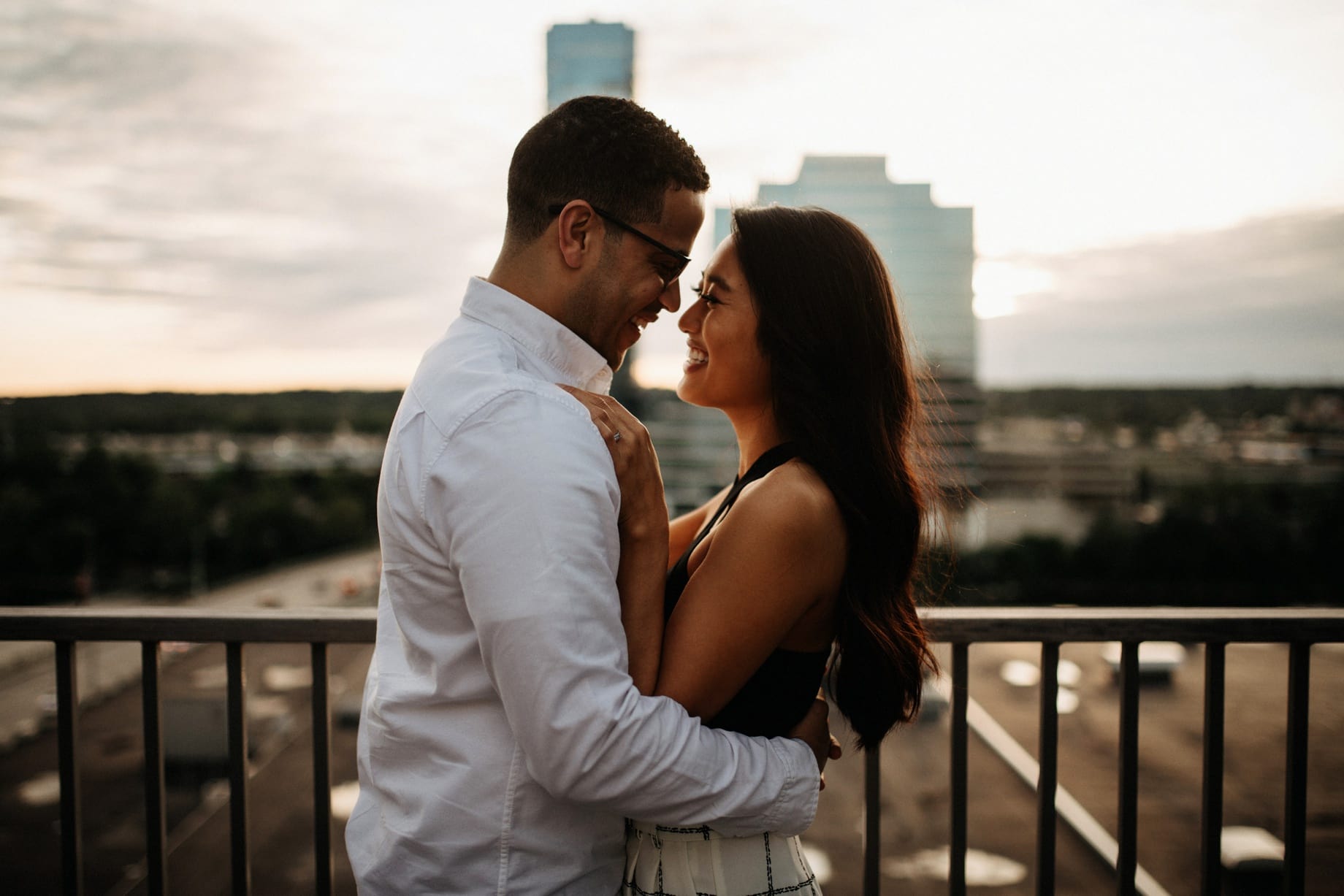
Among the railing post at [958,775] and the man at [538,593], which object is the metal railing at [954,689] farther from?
the man at [538,593]

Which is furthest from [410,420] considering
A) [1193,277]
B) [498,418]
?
[1193,277]

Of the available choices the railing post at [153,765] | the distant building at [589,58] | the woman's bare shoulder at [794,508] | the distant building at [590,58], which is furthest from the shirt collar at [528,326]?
the distant building at [589,58]

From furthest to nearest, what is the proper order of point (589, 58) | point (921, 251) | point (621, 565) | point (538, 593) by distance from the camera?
point (921, 251) < point (589, 58) < point (621, 565) < point (538, 593)

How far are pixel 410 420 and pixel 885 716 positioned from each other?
101 centimetres

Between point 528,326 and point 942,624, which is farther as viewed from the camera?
point 942,624

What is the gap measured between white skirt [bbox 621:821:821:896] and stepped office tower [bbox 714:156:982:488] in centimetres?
78

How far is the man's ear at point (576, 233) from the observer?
1.19 metres

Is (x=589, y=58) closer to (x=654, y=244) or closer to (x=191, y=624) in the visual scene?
(x=191, y=624)

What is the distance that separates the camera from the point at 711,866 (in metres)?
1.28

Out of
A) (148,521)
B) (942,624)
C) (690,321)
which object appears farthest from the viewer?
(148,521)

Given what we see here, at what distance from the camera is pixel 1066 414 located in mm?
77625

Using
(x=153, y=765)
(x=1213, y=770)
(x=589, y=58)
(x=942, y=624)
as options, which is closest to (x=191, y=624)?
A: (x=153, y=765)

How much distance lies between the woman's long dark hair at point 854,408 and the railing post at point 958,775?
0.33 meters

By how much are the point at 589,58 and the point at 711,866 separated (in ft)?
80.2
